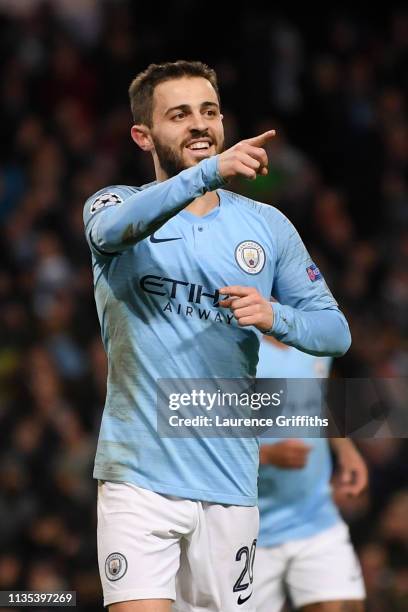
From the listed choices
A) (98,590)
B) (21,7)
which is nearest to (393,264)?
(98,590)

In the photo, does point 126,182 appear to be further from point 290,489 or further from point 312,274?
point 312,274

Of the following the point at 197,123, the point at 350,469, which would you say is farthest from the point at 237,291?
the point at 350,469

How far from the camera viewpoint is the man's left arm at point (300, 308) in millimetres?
2941

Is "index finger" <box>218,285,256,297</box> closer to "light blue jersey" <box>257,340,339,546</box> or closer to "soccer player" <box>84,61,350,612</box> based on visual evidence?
"soccer player" <box>84,61,350,612</box>

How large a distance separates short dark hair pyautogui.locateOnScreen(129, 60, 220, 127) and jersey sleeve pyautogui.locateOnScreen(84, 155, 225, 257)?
433mm

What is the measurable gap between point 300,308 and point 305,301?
24 millimetres

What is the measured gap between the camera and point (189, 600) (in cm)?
298

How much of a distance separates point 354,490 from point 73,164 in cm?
340

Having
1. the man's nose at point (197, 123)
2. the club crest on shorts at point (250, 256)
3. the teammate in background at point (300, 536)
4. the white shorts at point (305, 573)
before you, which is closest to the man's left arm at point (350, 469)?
the teammate in background at point (300, 536)

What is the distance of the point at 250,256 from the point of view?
307 cm

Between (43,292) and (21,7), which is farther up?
(21,7)

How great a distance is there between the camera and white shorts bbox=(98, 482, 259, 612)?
112 inches

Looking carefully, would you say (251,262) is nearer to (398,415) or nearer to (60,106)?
(398,415)

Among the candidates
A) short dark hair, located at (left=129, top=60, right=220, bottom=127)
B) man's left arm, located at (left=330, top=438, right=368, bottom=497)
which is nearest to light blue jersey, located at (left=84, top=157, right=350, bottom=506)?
short dark hair, located at (left=129, top=60, right=220, bottom=127)
